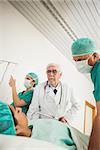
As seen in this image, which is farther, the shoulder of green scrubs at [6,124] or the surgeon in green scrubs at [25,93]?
the surgeon in green scrubs at [25,93]

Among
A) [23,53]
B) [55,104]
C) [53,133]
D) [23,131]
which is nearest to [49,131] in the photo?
[53,133]

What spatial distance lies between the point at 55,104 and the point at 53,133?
0.35m

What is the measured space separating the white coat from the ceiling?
294 mm

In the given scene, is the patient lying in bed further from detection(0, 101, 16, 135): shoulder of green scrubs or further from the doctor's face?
the doctor's face

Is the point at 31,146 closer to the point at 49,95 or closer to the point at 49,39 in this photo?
the point at 49,95

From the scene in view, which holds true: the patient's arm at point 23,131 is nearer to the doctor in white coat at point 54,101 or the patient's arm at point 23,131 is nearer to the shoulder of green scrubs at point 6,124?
the shoulder of green scrubs at point 6,124

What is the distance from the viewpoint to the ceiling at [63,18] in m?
2.02

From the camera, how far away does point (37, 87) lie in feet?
6.51

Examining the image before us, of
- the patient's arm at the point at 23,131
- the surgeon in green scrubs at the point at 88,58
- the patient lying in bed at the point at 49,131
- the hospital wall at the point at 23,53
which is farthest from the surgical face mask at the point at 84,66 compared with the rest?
the patient's arm at the point at 23,131

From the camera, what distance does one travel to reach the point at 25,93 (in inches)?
79.0

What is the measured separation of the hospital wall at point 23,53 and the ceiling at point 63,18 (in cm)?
5

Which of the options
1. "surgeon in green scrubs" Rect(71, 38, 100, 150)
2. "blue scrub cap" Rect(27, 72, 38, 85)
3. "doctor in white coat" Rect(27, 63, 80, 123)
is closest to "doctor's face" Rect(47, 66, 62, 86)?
"doctor in white coat" Rect(27, 63, 80, 123)

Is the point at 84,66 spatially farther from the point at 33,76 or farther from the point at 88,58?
the point at 33,76

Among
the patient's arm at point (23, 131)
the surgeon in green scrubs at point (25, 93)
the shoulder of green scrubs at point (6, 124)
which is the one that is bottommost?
the patient's arm at point (23, 131)
